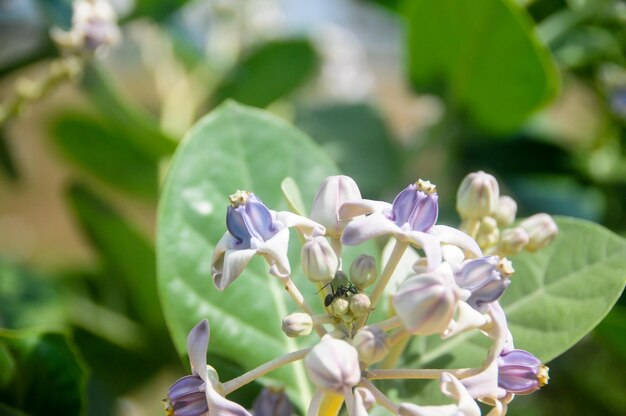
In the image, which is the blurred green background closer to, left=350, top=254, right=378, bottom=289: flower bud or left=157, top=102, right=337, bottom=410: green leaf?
left=157, top=102, right=337, bottom=410: green leaf

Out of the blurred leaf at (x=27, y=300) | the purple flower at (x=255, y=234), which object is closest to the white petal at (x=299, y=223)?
the purple flower at (x=255, y=234)

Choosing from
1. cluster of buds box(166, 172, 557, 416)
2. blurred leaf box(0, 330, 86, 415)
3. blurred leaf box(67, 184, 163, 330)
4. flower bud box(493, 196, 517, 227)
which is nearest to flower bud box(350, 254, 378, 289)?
cluster of buds box(166, 172, 557, 416)

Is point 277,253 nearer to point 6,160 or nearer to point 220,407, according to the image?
point 220,407

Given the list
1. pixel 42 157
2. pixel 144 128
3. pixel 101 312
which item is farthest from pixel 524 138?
pixel 42 157

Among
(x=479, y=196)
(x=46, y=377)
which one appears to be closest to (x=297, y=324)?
(x=479, y=196)

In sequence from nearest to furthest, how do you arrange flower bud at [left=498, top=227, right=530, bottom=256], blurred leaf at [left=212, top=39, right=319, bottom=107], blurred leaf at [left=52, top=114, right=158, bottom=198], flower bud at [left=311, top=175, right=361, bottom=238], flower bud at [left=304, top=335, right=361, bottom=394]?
flower bud at [left=304, top=335, right=361, bottom=394], flower bud at [left=311, top=175, right=361, bottom=238], flower bud at [left=498, top=227, right=530, bottom=256], blurred leaf at [left=52, top=114, right=158, bottom=198], blurred leaf at [left=212, top=39, right=319, bottom=107]

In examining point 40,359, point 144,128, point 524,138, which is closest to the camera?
point 40,359

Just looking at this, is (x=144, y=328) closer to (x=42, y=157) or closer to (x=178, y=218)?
(x=178, y=218)
